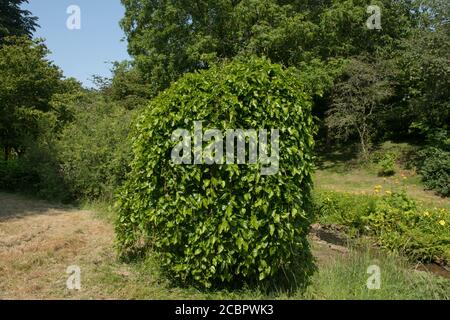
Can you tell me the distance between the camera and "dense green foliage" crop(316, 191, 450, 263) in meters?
6.57

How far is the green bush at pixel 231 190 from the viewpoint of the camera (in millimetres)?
3814

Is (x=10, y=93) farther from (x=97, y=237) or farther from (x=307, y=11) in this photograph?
(x=307, y=11)

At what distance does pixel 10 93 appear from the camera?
12539 mm

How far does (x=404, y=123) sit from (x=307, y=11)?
741cm

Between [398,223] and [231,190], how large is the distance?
14.2 feet

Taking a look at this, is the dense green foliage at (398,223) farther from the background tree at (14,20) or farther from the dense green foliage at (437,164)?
the background tree at (14,20)

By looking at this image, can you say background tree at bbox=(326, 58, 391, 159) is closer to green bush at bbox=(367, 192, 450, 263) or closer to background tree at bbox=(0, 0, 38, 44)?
green bush at bbox=(367, 192, 450, 263)

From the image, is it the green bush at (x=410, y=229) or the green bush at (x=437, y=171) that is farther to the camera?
the green bush at (x=437, y=171)

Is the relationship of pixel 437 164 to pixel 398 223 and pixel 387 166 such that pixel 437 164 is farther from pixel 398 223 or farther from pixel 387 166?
pixel 398 223

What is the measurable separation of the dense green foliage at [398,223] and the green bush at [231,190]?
10.6 feet

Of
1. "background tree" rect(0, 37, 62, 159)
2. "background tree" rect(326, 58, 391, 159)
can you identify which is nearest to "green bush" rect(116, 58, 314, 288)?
"background tree" rect(0, 37, 62, 159)

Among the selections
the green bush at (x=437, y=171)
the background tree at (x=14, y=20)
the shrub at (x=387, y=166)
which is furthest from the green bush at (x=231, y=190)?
the background tree at (x=14, y=20)

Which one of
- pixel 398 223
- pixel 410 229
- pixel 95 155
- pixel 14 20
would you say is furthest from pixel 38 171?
pixel 14 20
